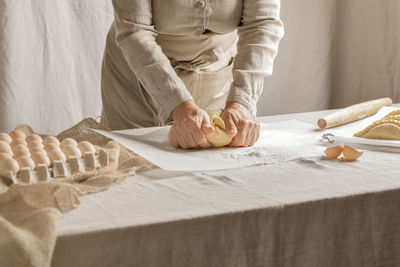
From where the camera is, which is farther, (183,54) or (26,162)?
(183,54)

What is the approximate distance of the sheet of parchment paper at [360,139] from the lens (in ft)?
4.05

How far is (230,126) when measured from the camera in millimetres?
1269

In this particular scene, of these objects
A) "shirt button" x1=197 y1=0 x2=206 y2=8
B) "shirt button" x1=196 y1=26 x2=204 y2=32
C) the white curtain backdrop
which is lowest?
the white curtain backdrop

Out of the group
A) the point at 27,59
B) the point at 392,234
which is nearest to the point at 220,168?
the point at 392,234

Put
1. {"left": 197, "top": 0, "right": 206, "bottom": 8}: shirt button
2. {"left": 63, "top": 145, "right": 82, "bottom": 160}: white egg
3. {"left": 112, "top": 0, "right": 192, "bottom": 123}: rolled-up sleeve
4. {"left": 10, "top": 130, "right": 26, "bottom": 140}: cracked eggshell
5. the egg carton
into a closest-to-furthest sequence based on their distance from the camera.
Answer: the egg carton < {"left": 63, "top": 145, "right": 82, "bottom": 160}: white egg < {"left": 10, "top": 130, "right": 26, "bottom": 140}: cracked eggshell < {"left": 112, "top": 0, "right": 192, "bottom": 123}: rolled-up sleeve < {"left": 197, "top": 0, "right": 206, "bottom": 8}: shirt button

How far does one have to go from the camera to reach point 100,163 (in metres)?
1.08

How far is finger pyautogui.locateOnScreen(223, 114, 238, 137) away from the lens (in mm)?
1257

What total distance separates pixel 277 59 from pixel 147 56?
6.49ft

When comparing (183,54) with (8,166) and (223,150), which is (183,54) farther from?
(8,166)

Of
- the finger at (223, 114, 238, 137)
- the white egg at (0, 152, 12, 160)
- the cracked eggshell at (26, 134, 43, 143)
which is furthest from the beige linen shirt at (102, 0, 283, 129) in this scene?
the white egg at (0, 152, 12, 160)

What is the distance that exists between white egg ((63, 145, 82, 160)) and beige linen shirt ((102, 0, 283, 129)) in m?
0.32

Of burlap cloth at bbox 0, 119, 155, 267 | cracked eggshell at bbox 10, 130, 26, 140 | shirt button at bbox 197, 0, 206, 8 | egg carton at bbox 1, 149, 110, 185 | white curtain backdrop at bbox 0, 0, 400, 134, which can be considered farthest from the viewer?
white curtain backdrop at bbox 0, 0, 400, 134

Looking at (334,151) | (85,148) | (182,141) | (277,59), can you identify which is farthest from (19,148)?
(277,59)

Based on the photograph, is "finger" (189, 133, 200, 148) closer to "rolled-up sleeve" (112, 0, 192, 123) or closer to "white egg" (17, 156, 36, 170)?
"rolled-up sleeve" (112, 0, 192, 123)
